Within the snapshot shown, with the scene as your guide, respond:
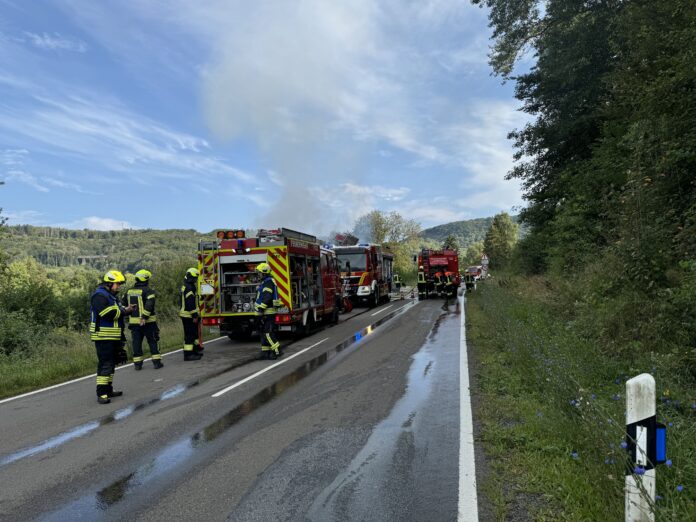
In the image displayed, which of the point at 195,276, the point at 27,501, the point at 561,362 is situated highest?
the point at 195,276

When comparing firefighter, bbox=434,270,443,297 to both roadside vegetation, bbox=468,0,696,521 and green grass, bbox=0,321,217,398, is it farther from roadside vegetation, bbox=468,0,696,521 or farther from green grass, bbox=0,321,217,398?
green grass, bbox=0,321,217,398

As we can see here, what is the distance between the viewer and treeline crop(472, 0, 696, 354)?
7.27 meters

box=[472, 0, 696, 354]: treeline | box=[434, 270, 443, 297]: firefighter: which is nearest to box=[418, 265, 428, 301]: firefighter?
box=[434, 270, 443, 297]: firefighter

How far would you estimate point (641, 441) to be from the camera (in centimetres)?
262

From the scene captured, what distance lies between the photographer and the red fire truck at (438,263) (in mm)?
26438

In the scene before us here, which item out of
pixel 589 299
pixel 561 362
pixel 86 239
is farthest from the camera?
pixel 86 239

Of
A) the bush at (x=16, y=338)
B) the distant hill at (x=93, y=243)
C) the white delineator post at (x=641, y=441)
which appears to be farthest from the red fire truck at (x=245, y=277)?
the distant hill at (x=93, y=243)

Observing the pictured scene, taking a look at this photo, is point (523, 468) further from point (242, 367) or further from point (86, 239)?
point (86, 239)

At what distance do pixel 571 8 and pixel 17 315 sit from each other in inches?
883

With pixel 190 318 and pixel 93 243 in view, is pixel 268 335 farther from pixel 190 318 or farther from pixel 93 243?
pixel 93 243

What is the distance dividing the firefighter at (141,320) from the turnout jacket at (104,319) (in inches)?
91.8

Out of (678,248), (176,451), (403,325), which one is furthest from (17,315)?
(678,248)

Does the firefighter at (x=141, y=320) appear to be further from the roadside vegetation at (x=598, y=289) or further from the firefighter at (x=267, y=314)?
the roadside vegetation at (x=598, y=289)

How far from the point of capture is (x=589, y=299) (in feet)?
28.2
